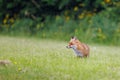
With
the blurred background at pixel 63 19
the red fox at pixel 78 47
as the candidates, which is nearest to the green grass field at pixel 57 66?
the red fox at pixel 78 47

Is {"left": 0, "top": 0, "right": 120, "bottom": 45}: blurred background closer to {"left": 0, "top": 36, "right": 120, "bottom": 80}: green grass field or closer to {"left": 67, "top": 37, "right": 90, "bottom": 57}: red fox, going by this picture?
{"left": 0, "top": 36, "right": 120, "bottom": 80}: green grass field

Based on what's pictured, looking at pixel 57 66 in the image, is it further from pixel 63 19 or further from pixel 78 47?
pixel 63 19

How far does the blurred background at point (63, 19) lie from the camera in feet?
57.1

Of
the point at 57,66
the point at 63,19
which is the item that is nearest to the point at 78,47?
the point at 57,66

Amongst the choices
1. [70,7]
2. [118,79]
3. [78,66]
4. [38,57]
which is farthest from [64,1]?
[118,79]

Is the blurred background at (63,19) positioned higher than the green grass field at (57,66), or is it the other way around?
the blurred background at (63,19)

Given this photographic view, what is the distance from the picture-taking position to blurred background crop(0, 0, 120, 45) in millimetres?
17391

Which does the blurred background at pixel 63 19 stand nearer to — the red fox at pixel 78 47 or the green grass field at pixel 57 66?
the green grass field at pixel 57 66

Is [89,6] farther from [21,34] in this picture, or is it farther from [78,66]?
[78,66]

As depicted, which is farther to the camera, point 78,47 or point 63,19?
point 63,19

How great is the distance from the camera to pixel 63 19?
19.5m

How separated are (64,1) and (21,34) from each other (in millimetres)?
2181

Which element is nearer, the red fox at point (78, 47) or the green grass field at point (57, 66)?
the green grass field at point (57, 66)

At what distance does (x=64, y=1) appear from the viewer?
19375 millimetres
